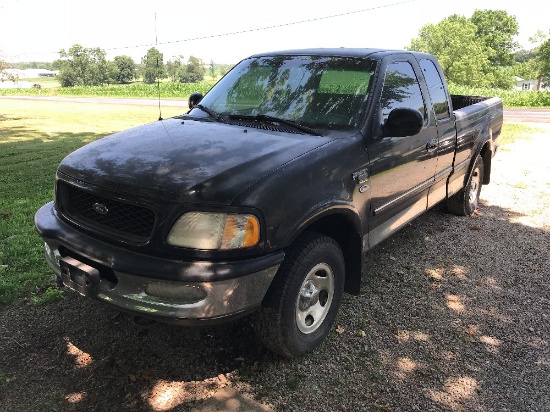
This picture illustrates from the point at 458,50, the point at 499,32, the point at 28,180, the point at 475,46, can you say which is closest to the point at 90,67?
the point at 458,50

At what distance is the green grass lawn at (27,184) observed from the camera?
4.14 m

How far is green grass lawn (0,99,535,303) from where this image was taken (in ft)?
13.6

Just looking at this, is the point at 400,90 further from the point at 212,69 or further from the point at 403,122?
the point at 212,69

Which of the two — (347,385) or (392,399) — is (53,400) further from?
(392,399)

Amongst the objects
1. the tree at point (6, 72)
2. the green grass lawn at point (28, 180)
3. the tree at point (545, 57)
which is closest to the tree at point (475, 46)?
the tree at point (545, 57)

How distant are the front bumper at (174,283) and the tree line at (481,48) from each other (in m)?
59.1

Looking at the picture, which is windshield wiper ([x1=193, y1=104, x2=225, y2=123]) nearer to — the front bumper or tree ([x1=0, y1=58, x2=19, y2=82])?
the front bumper

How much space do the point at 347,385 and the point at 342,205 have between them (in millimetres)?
1109

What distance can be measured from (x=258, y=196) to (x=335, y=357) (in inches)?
52.2

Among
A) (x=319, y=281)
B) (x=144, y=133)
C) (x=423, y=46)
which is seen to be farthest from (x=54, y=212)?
(x=423, y=46)

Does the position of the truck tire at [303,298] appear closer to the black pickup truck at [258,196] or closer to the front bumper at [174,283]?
the black pickup truck at [258,196]

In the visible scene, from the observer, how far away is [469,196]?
5914 millimetres

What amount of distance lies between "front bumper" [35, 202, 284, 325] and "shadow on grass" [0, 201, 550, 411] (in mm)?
540

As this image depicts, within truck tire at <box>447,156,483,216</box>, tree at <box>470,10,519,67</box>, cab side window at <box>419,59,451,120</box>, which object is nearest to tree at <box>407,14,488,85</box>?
tree at <box>470,10,519,67</box>
